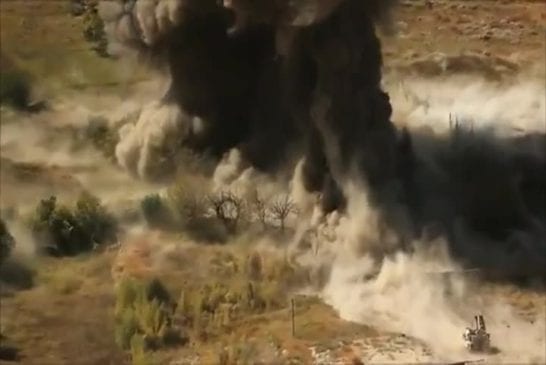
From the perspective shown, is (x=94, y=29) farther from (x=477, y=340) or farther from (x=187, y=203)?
(x=477, y=340)

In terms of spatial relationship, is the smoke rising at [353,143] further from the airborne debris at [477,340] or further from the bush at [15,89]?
the bush at [15,89]

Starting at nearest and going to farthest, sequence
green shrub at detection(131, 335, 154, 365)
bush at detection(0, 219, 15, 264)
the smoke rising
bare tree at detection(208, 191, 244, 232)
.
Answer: green shrub at detection(131, 335, 154, 365) → the smoke rising → bush at detection(0, 219, 15, 264) → bare tree at detection(208, 191, 244, 232)

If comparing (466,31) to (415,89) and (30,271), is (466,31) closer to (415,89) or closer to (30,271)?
(415,89)

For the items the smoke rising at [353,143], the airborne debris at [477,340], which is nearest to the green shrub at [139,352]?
the smoke rising at [353,143]

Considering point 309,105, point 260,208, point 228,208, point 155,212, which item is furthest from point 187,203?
point 309,105

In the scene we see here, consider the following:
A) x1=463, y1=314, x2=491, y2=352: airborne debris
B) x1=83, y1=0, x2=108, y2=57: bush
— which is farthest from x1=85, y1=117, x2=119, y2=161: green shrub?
x1=463, y1=314, x2=491, y2=352: airborne debris

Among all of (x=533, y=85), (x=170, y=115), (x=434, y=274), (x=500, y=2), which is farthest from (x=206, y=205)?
(x=500, y=2)

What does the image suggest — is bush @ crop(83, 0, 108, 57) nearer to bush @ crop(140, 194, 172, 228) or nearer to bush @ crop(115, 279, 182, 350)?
bush @ crop(140, 194, 172, 228)
